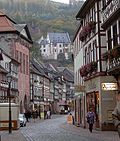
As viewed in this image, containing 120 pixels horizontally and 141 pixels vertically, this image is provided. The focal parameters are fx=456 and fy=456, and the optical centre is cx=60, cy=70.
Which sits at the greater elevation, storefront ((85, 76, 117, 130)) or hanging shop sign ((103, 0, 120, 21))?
hanging shop sign ((103, 0, 120, 21))

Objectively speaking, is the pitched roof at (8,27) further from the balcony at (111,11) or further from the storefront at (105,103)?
the balcony at (111,11)

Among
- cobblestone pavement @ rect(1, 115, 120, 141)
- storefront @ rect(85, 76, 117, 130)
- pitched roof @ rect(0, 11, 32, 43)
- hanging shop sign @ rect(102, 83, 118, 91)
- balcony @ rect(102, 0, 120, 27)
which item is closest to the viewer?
cobblestone pavement @ rect(1, 115, 120, 141)

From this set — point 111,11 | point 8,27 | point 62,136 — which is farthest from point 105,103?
point 8,27

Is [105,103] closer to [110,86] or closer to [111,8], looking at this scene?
[110,86]

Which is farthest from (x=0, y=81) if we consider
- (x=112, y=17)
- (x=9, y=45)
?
(x=112, y=17)

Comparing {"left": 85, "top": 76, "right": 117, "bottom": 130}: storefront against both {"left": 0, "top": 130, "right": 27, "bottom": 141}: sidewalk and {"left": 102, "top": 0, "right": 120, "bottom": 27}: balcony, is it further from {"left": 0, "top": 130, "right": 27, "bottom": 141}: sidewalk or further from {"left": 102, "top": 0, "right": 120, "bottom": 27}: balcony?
{"left": 0, "top": 130, "right": 27, "bottom": 141}: sidewalk

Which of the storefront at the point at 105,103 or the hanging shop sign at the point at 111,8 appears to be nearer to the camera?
the hanging shop sign at the point at 111,8

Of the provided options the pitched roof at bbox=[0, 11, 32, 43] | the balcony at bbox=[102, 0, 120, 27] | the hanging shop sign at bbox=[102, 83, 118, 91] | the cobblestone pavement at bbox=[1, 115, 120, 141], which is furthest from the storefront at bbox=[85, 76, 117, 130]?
the pitched roof at bbox=[0, 11, 32, 43]

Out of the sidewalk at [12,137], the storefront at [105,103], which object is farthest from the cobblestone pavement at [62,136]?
the storefront at [105,103]

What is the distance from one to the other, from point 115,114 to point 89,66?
27.9 m

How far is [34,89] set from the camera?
103 meters

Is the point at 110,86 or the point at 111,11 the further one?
the point at 110,86

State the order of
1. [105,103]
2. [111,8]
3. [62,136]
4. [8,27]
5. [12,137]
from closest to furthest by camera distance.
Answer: [12,137] → [62,136] → [111,8] → [105,103] → [8,27]

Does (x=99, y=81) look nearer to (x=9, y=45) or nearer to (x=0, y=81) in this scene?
(x=0, y=81)
